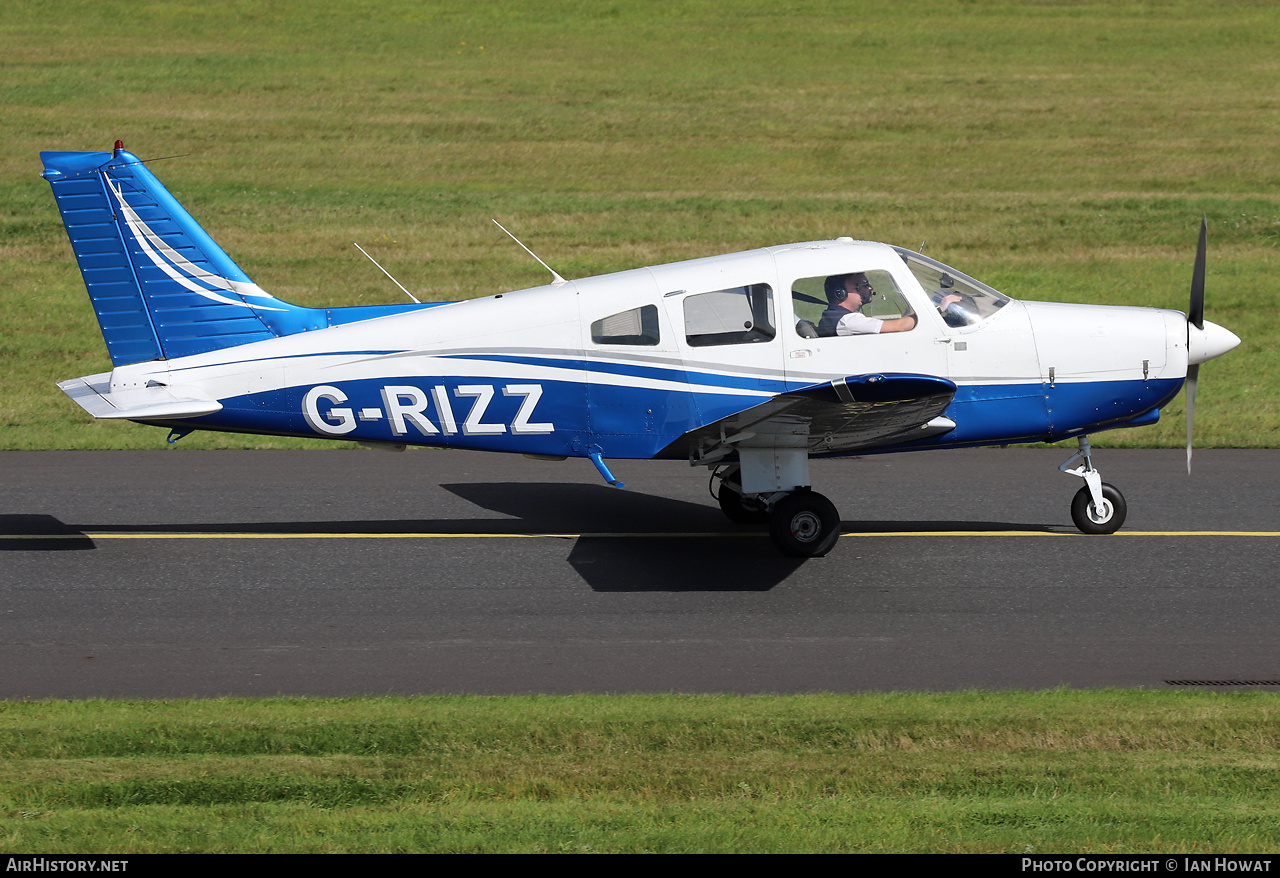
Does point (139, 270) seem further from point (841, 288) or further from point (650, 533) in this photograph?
point (841, 288)

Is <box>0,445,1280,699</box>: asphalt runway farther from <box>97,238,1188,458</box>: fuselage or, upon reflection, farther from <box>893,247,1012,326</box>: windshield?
<box>893,247,1012,326</box>: windshield

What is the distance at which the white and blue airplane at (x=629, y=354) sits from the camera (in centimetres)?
982

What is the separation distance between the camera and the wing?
336 inches

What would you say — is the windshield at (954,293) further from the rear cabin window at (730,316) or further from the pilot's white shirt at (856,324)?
the rear cabin window at (730,316)

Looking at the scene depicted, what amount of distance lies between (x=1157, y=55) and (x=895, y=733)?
35.6 meters

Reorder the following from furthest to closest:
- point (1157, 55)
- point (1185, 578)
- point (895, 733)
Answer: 1. point (1157, 55)
2. point (1185, 578)
3. point (895, 733)

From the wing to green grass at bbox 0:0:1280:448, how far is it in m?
5.56

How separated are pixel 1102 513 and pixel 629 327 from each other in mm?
4077

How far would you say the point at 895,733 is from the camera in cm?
659

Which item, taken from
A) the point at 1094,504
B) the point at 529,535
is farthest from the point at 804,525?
the point at 1094,504

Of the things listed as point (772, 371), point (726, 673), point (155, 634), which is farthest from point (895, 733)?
point (155, 634)

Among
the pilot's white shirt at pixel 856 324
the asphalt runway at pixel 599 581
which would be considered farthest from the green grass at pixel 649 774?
the pilot's white shirt at pixel 856 324

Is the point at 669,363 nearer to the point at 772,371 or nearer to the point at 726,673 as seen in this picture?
the point at 772,371

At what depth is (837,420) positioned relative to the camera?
9.26 metres
